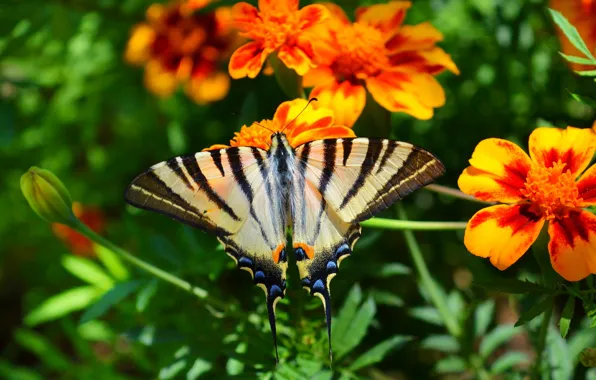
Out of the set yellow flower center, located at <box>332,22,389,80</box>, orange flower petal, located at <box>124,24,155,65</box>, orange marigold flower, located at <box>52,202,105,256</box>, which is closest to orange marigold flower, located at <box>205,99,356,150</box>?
yellow flower center, located at <box>332,22,389,80</box>

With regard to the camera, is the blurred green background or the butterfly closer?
the butterfly

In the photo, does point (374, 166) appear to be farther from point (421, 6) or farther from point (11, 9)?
point (11, 9)

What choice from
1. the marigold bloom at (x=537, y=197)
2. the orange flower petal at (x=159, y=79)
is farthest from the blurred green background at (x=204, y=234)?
the marigold bloom at (x=537, y=197)

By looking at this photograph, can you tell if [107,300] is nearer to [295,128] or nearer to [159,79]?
[295,128]

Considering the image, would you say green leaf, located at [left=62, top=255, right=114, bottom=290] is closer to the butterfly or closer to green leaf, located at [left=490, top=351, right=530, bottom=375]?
the butterfly

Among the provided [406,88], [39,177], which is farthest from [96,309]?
[406,88]

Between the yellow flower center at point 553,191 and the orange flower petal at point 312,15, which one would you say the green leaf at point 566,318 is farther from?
the orange flower petal at point 312,15
